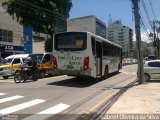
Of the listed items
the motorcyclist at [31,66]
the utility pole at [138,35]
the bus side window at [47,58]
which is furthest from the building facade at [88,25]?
the utility pole at [138,35]

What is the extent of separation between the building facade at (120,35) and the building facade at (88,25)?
54.3 feet

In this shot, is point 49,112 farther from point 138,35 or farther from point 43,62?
point 43,62

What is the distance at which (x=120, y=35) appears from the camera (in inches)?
4980

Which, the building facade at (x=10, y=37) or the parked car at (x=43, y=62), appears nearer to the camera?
the parked car at (x=43, y=62)

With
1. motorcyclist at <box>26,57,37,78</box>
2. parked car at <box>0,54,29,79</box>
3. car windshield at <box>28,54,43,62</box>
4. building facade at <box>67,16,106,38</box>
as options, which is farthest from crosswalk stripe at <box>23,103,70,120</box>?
building facade at <box>67,16,106,38</box>

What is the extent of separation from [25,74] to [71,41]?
13.0ft

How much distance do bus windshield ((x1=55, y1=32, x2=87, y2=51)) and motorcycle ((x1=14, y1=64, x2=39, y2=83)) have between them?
2.80 m

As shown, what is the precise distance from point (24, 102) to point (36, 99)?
959mm

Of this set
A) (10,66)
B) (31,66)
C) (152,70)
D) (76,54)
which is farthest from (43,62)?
(152,70)

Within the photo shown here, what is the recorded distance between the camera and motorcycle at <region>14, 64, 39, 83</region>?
78.5 feet

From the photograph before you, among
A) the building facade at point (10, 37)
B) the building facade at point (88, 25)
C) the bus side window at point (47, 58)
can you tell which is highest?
the building facade at point (88, 25)

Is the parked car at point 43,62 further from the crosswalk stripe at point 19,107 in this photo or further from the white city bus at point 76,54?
the crosswalk stripe at point 19,107

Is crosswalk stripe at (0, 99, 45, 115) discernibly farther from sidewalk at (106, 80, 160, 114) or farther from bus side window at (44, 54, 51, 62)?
bus side window at (44, 54, 51, 62)

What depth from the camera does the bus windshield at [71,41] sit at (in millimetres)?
22203
